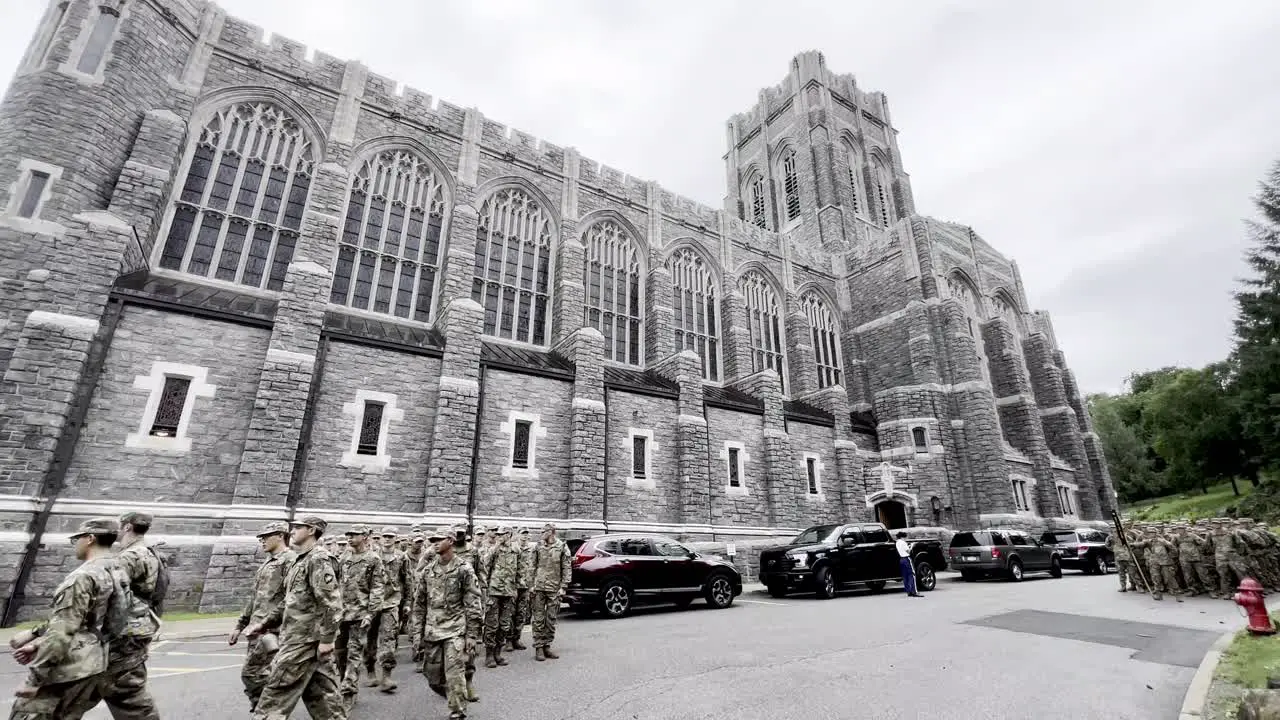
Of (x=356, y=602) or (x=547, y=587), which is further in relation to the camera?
(x=547, y=587)

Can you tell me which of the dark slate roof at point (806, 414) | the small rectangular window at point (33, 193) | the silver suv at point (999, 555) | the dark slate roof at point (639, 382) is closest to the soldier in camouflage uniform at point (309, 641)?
the dark slate roof at point (639, 382)

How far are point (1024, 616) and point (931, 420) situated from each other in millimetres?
15520

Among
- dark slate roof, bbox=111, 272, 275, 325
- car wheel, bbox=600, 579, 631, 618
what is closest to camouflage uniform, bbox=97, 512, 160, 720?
car wheel, bbox=600, 579, 631, 618

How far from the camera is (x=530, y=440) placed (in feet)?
51.6

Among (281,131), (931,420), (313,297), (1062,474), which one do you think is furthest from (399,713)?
(1062,474)

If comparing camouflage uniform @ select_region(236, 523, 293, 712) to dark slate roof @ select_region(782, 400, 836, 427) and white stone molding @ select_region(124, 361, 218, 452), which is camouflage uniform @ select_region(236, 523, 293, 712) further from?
dark slate roof @ select_region(782, 400, 836, 427)

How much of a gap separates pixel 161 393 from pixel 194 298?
2.91 metres

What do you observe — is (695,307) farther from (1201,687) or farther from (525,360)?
(1201,687)

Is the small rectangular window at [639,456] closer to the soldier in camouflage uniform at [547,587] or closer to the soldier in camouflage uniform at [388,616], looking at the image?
the soldier in camouflage uniform at [547,587]

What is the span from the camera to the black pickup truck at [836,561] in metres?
13.1

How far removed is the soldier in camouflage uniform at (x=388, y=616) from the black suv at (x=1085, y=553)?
21.8 m

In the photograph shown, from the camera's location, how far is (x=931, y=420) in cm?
2397

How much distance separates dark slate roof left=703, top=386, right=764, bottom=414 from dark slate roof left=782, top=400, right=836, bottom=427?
3.67ft

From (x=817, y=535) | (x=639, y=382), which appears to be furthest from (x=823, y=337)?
(x=817, y=535)
